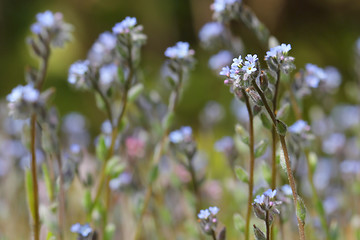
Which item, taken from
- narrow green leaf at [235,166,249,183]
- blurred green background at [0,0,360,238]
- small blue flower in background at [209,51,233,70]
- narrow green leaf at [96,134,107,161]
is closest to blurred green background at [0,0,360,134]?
blurred green background at [0,0,360,238]

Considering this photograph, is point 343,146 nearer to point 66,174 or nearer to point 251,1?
point 66,174

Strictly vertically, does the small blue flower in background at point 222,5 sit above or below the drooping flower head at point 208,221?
above

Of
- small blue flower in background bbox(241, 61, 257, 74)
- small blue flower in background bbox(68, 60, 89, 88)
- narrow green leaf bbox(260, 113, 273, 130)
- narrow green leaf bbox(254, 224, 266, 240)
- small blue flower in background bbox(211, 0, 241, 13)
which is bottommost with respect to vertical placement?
narrow green leaf bbox(254, 224, 266, 240)

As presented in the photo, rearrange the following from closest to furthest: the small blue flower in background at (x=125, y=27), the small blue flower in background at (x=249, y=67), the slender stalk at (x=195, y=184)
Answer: the small blue flower in background at (x=249, y=67) → the small blue flower in background at (x=125, y=27) → the slender stalk at (x=195, y=184)

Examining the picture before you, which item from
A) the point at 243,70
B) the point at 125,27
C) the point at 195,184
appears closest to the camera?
the point at 243,70

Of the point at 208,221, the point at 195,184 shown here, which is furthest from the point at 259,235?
the point at 195,184

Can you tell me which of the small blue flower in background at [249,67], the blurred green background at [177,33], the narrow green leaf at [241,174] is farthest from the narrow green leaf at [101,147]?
the blurred green background at [177,33]

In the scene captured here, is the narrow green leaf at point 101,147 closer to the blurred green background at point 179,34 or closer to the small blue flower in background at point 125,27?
the small blue flower in background at point 125,27

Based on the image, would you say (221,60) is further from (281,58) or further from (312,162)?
(281,58)

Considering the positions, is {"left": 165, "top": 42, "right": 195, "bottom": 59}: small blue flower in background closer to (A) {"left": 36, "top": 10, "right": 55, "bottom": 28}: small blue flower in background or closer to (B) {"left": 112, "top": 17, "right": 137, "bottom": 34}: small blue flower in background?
(B) {"left": 112, "top": 17, "right": 137, "bottom": 34}: small blue flower in background
